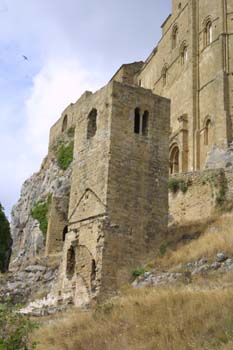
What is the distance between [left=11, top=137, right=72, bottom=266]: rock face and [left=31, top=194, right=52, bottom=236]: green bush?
276 millimetres

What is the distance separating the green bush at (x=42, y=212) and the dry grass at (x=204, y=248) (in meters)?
14.4

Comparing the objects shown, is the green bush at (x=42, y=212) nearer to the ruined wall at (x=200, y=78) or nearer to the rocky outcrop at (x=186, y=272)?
the ruined wall at (x=200, y=78)

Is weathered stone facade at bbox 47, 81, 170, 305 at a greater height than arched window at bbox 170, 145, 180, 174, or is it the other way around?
arched window at bbox 170, 145, 180, 174

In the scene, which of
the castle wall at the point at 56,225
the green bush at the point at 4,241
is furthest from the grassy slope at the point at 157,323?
the castle wall at the point at 56,225

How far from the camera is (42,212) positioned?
3381cm

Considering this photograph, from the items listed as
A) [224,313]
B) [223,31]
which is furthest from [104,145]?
[223,31]

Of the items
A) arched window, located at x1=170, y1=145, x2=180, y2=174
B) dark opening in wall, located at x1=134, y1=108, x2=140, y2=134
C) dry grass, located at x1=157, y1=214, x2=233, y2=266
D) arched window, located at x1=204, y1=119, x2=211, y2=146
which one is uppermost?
arched window, located at x1=204, y1=119, x2=211, y2=146

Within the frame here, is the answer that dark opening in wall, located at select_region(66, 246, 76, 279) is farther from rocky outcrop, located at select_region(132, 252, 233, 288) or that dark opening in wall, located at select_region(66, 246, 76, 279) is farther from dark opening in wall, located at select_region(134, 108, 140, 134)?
dark opening in wall, located at select_region(134, 108, 140, 134)

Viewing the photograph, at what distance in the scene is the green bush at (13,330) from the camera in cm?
1019

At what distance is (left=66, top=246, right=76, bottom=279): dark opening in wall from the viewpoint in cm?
1988

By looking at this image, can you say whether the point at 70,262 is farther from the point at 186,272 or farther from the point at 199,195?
the point at 199,195

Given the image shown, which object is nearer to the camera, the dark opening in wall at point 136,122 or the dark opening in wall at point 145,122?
the dark opening in wall at point 136,122

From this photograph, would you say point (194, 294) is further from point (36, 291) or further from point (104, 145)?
point (36, 291)

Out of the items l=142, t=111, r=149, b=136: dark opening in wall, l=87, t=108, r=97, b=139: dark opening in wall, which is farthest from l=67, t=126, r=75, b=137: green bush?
l=142, t=111, r=149, b=136: dark opening in wall
